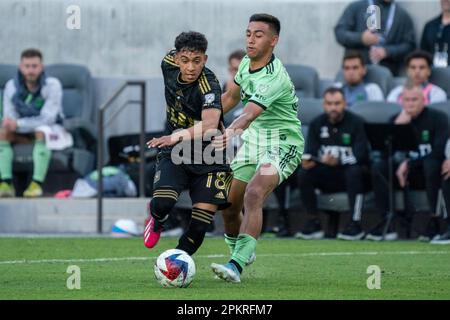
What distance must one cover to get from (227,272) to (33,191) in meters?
7.66

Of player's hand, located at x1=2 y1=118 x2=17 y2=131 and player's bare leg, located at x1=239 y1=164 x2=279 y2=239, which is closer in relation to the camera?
player's bare leg, located at x1=239 y1=164 x2=279 y2=239

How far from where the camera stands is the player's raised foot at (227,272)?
9.91 meters

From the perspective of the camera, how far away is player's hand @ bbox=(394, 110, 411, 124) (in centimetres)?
1602

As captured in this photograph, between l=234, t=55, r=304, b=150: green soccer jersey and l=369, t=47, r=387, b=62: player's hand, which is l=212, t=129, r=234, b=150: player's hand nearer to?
l=234, t=55, r=304, b=150: green soccer jersey

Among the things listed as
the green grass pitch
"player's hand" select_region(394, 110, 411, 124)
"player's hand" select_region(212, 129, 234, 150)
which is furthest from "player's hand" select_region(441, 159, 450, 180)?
"player's hand" select_region(212, 129, 234, 150)

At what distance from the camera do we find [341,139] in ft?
52.9

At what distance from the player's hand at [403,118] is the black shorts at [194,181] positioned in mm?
6171

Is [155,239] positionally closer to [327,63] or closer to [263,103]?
[263,103]

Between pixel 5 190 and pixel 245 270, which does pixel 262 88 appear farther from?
pixel 5 190

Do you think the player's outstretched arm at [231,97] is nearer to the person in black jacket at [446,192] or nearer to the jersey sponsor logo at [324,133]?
the person in black jacket at [446,192]

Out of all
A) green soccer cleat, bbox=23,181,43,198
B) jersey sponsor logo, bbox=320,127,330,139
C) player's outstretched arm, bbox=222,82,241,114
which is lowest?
green soccer cleat, bbox=23,181,43,198

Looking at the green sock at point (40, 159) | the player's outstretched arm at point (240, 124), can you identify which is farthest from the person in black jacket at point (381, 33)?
the player's outstretched arm at point (240, 124)

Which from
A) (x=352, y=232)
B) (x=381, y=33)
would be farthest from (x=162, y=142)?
(x=381, y=33)

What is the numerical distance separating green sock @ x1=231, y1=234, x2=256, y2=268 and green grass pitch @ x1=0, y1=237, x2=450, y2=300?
201 millimetres
